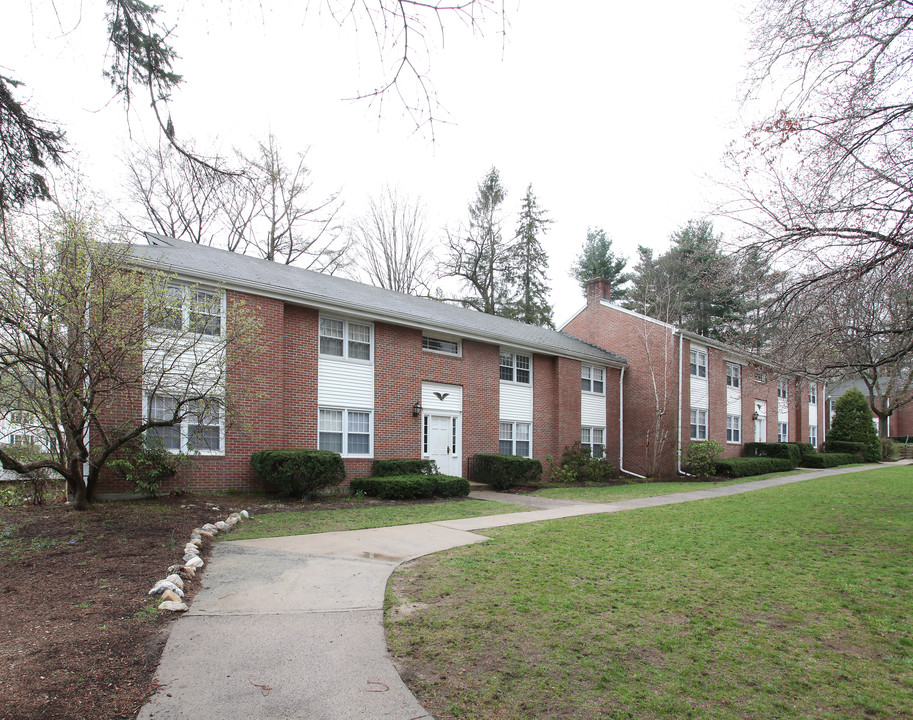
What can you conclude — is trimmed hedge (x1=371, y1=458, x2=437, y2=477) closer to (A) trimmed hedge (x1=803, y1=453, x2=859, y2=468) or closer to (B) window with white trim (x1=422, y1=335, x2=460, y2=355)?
(B) window with white trim (x1=422, y1=335, x2=460, y2=355)

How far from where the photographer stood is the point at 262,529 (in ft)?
28.3

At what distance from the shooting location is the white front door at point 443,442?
16.9 metres

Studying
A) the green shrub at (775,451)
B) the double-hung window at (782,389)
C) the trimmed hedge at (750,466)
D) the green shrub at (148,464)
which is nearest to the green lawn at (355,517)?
the green shrub at (148,464)

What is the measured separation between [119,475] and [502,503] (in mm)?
7786

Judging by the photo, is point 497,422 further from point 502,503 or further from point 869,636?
point 869,636

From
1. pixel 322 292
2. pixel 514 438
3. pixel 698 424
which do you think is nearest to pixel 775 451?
pixel 698 424

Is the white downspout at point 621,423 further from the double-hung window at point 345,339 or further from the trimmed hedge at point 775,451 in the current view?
the double-hung window at point 345,339

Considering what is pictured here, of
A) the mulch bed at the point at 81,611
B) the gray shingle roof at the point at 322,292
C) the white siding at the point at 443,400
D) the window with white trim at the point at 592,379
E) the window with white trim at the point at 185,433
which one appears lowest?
the mulch bed at the point at 81,611

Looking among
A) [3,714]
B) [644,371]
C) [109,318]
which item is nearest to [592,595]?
[3,714]

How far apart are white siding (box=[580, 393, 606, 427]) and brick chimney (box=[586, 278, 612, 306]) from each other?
4.89m

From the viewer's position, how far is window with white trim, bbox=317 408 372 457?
566 inches

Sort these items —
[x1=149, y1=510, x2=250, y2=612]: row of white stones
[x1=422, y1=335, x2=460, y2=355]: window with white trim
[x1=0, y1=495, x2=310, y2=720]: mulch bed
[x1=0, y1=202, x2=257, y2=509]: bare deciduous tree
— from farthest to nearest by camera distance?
1. [x1=422, y1=335, x2=460, y2=355]: window with white trim
2. [x1=0, y1=202, x2=257, y2=509]: bare deciduous tree
3. [x1=149, y1=510, x2=250, y2=612]: row of white stones
4. [x1=0, y1=495, x2=310, y2=720]: mulch bed

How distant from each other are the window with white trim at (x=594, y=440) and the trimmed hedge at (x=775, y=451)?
9.84 metres

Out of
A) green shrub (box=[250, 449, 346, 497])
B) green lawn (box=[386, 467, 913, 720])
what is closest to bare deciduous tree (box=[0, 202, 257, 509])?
green shrub (box=[250, 449, 346, 497])
